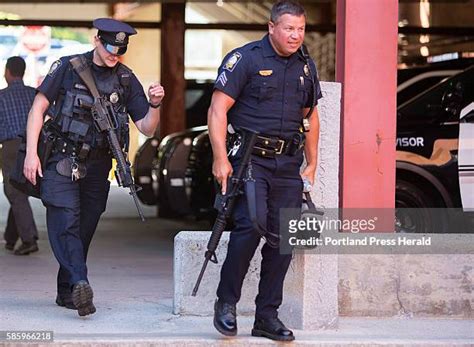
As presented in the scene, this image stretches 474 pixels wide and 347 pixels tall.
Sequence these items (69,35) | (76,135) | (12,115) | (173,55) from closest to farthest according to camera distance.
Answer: (76,135)
(12,115)
(173,55)
(69,35)

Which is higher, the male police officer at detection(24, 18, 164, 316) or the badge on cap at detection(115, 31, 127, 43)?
the badge on cap at detection(115, 31, 127, 43)

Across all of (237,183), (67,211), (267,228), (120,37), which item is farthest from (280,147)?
(67,211)

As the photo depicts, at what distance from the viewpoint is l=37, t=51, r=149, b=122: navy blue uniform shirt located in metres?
6.54

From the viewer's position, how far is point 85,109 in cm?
649

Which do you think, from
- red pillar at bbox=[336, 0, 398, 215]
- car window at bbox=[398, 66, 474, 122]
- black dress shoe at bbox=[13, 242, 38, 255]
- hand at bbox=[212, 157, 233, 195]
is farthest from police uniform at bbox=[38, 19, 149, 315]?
car window at bbox=[398, 66, 474, 122]

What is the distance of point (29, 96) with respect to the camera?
33.2 ft

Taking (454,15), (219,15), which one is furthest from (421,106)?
(219,15)

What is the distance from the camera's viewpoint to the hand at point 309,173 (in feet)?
20.3

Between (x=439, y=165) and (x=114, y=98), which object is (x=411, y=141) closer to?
(x=439, y=165)

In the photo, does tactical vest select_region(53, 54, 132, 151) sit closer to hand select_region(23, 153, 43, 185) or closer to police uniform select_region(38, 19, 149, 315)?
police uniform select_region(38, 19, 149, 315)

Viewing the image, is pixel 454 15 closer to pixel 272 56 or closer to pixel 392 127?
pixel 392 127

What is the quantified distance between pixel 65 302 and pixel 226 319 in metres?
1.49

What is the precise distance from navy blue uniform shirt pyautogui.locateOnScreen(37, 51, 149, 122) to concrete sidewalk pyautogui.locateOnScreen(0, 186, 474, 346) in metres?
1.31

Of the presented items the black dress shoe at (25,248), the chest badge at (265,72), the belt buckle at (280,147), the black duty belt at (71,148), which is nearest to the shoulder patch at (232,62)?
the chest badge at (265,72)
